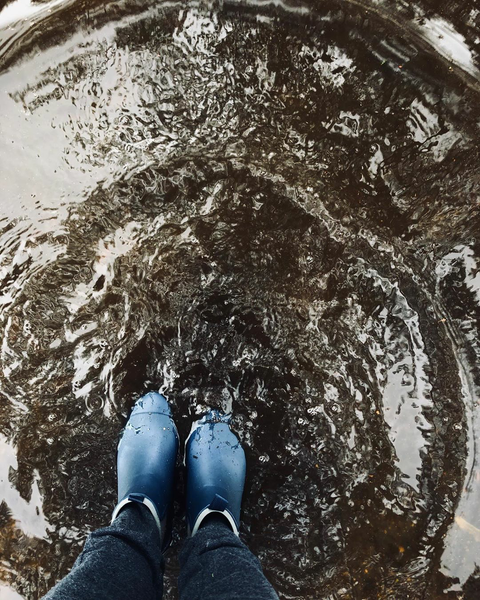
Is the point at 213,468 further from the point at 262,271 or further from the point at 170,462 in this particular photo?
the point at 262,271

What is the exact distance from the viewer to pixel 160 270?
1.57 m

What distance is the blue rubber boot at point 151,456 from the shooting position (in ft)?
4.72

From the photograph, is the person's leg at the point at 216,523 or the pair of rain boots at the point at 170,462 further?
the pair of rain boots at the point at 170,462

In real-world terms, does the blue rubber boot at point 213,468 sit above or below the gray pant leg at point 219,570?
below

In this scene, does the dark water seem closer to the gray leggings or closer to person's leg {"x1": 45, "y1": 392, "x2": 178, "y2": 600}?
person's leg {"x1": 45, "y1": 392, "x2": 178, "y2": 600}

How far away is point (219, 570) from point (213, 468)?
1.30 ft

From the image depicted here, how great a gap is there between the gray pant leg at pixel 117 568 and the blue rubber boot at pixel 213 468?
201 mm

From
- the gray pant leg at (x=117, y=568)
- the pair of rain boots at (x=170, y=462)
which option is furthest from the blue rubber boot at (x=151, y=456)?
the gray pant leg at (x=117, y=568)

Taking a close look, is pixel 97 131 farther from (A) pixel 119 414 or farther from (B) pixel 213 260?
(A) pixel 119 414

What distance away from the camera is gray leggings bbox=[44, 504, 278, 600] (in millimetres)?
1014

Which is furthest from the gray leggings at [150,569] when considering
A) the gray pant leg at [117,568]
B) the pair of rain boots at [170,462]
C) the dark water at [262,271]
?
the dark water at [262,271]

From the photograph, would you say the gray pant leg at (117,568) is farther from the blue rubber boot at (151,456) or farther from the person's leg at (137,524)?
the blue rubber boot at (151,456)

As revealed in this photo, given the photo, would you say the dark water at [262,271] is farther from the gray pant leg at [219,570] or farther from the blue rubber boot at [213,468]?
the gray pant leg at [219,570]

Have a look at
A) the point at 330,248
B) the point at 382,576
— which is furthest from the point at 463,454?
the point at 330,248
